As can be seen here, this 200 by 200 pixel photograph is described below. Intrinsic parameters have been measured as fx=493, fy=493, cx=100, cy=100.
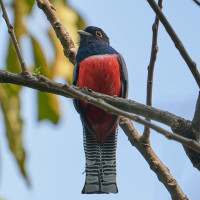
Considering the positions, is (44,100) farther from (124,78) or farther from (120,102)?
(124,78)

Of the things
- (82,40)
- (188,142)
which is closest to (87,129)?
→ (82,40)

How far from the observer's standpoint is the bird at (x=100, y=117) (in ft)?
16.1

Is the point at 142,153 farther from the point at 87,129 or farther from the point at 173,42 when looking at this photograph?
the point at 173,42

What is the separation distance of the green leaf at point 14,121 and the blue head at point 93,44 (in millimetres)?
1312

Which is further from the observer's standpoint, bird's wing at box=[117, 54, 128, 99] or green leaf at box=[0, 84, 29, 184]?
bird's wing at box=[117, 54, 128, 99]

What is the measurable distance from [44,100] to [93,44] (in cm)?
168

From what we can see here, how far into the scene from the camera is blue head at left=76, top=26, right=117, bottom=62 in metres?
5.56

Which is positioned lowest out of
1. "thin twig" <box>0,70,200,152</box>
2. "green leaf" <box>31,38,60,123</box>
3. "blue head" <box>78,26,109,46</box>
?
"thin twig" <box>0,70,200,152</box>

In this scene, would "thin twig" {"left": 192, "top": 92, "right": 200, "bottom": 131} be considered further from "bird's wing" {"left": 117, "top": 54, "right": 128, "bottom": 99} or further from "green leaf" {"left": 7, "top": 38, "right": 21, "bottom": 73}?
"bird's wing" {"left": 117, "top": 54, "right": 128, "bottom": 99}

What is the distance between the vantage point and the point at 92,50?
224 inches

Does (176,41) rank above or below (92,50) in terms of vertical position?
below

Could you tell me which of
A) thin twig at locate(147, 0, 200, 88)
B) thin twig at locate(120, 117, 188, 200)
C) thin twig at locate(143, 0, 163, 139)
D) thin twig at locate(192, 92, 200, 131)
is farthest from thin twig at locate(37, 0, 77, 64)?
thin twig at locate(192, 92, 200, 131)

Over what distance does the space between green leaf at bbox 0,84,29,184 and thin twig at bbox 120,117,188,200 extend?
1061 millimetres

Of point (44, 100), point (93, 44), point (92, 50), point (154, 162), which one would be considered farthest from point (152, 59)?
point (93, 44)
